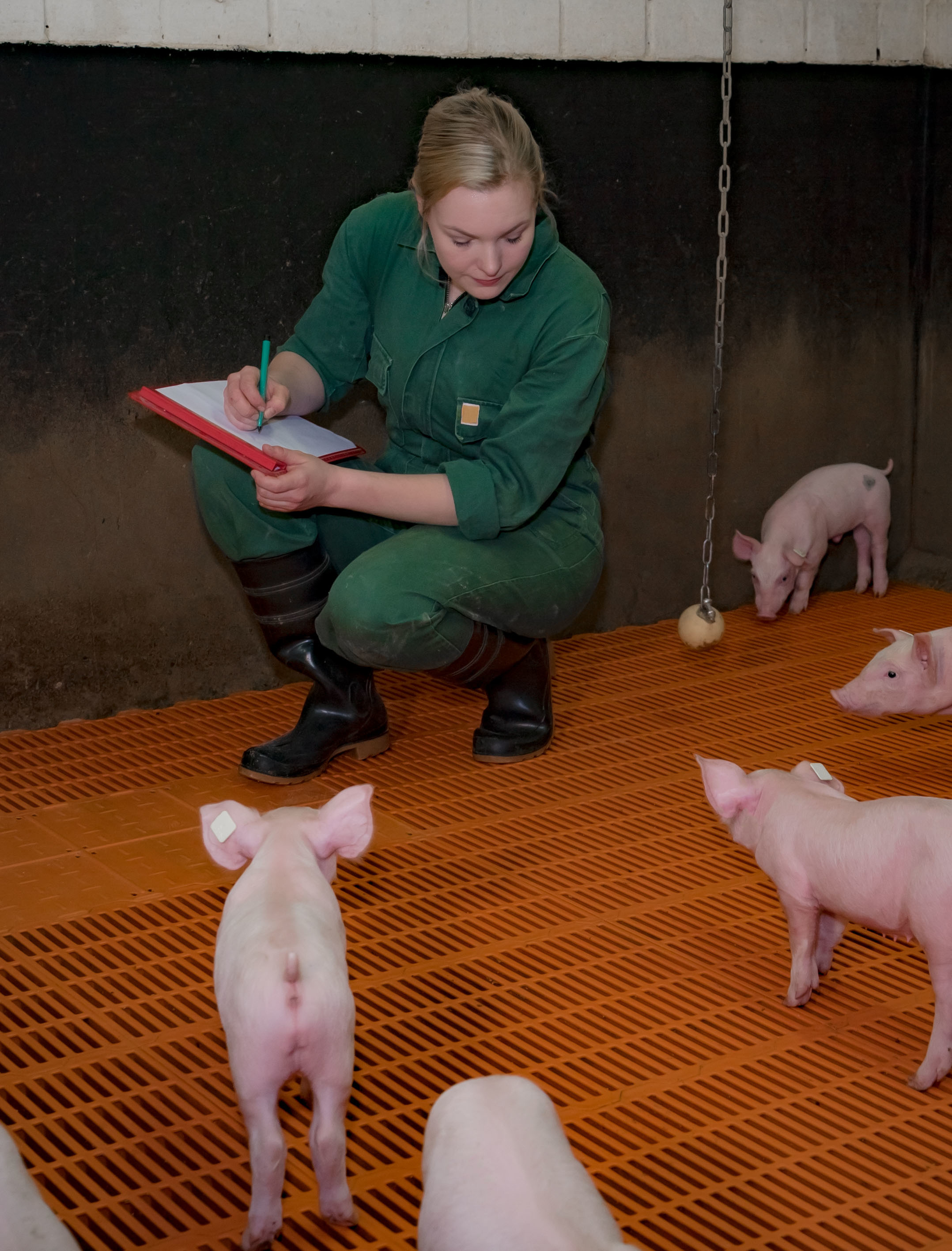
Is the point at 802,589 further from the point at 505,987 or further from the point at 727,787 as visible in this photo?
the point at 505,987

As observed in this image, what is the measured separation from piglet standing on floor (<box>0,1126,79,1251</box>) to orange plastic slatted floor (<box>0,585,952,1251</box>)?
42cm

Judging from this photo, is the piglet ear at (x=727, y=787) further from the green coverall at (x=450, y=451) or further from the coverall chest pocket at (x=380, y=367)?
the coverall chest pocket at (x=380, y=367)

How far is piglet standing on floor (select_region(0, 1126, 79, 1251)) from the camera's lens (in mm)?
1364

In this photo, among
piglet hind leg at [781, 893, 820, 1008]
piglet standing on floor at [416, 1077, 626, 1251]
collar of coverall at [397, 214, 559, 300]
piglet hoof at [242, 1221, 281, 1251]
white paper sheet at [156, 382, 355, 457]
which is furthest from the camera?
collar of coverall at [397, 214, 559, 300]

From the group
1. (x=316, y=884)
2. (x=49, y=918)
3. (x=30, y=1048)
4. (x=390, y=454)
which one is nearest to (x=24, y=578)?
(x=390, y=454)

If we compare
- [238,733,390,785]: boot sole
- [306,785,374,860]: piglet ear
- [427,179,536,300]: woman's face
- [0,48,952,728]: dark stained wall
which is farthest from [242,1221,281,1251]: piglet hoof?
[0,48,952,728]: dark stained wall

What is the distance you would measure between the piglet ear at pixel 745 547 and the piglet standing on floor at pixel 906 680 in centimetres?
125

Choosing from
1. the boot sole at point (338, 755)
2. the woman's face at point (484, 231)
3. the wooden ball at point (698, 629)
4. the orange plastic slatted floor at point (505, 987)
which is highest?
the woman's face at point (484, 231)

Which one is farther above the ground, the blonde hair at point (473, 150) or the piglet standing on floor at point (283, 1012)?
the blonde hair at point (473, 150)

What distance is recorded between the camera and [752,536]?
4875 millimetres

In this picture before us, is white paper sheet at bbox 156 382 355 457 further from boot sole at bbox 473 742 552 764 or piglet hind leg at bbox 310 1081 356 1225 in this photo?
piglet hind leg at bbox 310 1081 356 1225

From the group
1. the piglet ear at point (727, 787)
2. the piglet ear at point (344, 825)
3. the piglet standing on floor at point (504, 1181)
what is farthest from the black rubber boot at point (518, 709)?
the piglet standing on floor at point (504, 1181)

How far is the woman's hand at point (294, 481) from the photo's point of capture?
9.26ft

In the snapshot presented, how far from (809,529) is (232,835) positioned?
3.10m
